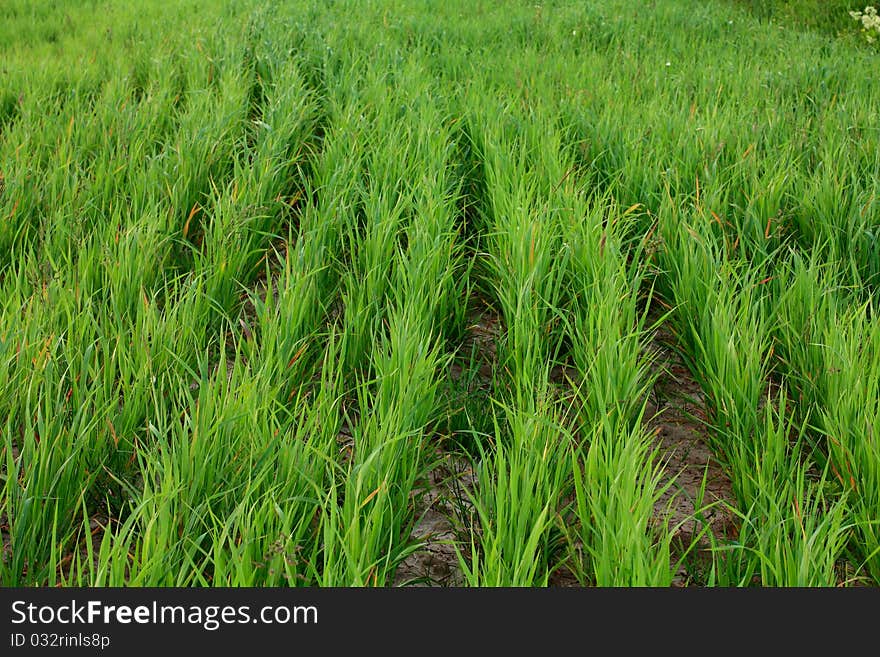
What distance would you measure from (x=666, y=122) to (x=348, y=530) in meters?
2.65

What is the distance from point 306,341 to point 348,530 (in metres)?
0.81

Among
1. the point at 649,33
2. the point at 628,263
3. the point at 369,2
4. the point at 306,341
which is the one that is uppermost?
the point at 369,2

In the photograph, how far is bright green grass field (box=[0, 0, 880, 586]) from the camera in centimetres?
140

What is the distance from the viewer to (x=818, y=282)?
2275 millimetres

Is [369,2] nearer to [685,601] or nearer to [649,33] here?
[649,33]

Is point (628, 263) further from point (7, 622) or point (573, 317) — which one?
point (7, 622)

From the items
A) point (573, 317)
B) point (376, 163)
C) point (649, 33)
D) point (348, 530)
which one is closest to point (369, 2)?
point (649, 33)

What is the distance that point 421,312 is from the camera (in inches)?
77.9

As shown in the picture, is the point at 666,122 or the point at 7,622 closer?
the point at 7,622

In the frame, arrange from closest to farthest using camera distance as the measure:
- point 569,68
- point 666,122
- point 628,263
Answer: point 628,263 < point 666,122 < point 569,68

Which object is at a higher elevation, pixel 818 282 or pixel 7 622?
pixel 818 282

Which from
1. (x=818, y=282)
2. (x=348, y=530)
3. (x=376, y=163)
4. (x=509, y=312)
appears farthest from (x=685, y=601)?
(x=376, y=163)

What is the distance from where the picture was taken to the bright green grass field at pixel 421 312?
1.40 meters

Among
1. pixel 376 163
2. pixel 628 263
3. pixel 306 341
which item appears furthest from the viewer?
pixel 376 163
